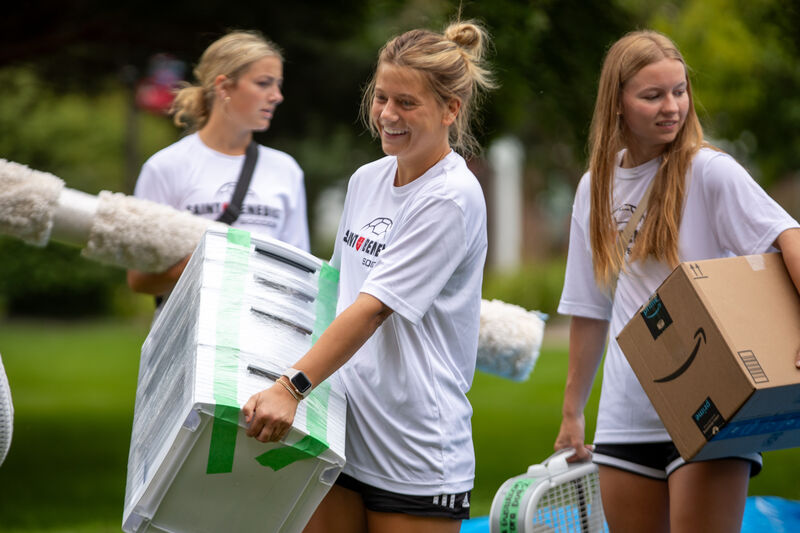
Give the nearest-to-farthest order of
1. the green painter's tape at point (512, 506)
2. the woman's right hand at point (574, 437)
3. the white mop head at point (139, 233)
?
1. the green painter's tape at point (512, 506)
2. the woman's right hand at point (574, 437)
3. the white mop head at point (139, 233)

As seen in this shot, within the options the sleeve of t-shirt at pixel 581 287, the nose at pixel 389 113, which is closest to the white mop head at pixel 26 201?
the nose at pixel 389 113

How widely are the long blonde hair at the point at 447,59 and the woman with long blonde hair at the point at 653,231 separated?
537 mm

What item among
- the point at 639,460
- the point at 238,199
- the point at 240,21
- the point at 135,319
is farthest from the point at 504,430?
the point at 135,319

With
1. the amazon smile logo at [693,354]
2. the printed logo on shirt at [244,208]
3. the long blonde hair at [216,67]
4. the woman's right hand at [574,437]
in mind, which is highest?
the long blonde hair at [216,67]

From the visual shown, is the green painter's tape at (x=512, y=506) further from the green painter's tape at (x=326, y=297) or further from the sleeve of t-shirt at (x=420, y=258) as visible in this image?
the sleeve of t-shirt at (x=420, y=258)

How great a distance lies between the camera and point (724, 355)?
2590mm

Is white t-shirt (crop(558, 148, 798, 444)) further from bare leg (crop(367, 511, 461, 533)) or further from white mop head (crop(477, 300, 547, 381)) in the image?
→ bare leg (crop(367, 511, 461, 533))

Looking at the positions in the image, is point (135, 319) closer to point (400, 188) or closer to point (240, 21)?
point (240, 21)

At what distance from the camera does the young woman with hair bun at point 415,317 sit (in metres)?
2.65

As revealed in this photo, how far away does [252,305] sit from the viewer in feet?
8.82

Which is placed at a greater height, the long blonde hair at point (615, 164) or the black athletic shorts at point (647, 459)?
the long blonde hair at point (615, 164)

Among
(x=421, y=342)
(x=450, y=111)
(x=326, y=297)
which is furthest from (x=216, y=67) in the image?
(x=421, y=342)

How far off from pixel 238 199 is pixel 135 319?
831 inches

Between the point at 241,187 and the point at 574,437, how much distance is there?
183 cm
